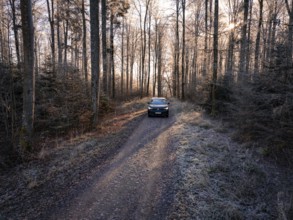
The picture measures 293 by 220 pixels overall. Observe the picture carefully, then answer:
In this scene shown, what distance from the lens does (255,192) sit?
500 centimetres

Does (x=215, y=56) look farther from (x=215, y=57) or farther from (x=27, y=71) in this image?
(x=27, y=71)

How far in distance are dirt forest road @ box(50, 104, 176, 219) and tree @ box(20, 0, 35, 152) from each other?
114 inches

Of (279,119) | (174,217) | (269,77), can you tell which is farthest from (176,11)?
(174,217)

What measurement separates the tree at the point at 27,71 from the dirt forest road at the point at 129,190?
2.91 m

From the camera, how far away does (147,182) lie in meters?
5.01

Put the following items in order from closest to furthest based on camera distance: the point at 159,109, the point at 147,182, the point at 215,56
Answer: the point at 147,182, the point at 215,56, the point at 159,109

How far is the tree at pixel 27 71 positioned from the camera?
20.8 ft

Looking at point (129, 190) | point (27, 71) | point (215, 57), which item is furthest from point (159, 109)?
point (129, 190)

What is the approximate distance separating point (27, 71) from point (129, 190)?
515 cm

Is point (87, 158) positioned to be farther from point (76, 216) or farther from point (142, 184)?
point (76, 216)

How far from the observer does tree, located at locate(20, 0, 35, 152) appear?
6.34m

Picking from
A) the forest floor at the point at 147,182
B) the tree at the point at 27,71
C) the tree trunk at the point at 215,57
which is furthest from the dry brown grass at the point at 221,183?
the tree at the point at 27,71

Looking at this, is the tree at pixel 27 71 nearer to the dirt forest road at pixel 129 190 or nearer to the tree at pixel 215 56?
the dirt forest road at pixel 129 190

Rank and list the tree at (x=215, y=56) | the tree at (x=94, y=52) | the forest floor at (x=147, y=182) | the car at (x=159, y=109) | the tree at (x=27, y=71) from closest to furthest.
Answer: the forest floor at (x=147, y=182) < the tree at (x=27, y=71) < the tree at (x=94, y=52) < the tree at (x=215, y=56) < the car at (x=159, y=109)
